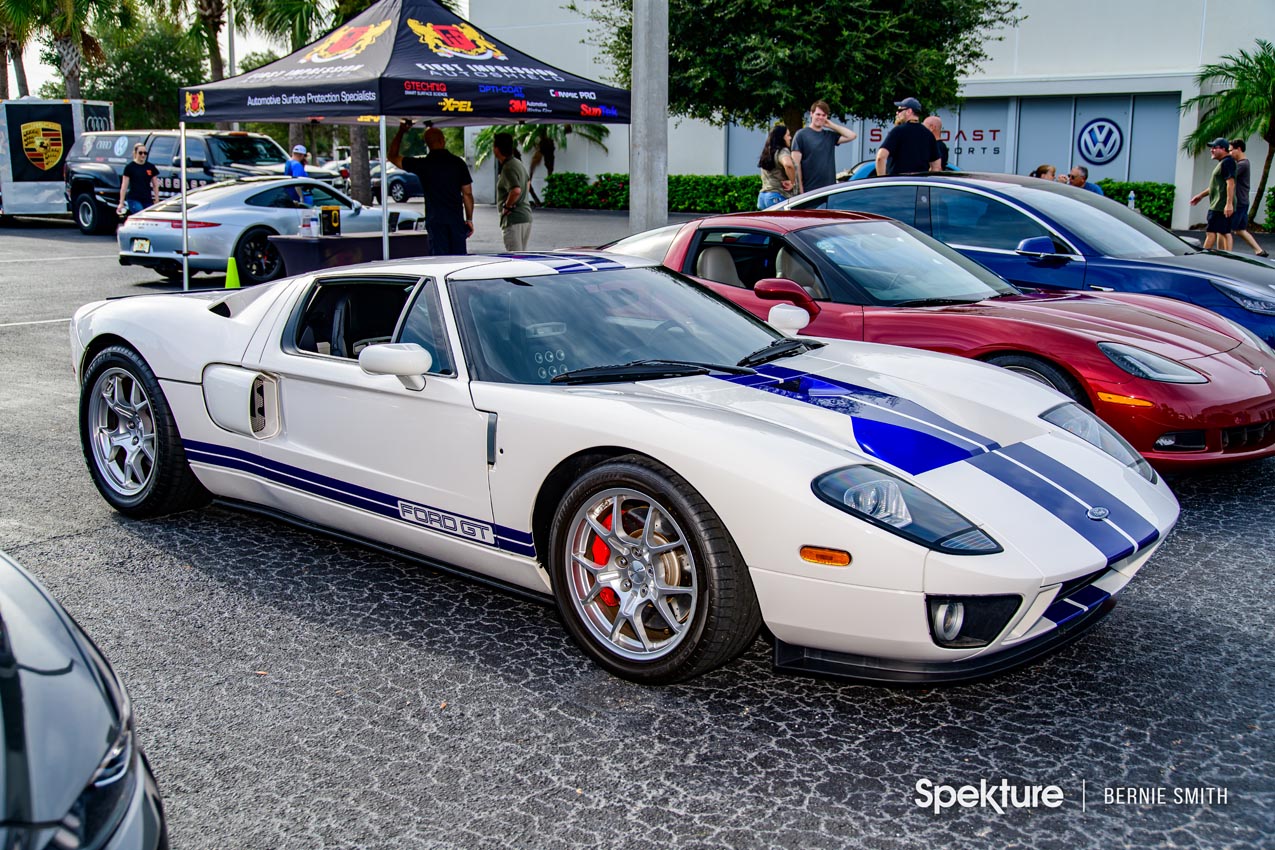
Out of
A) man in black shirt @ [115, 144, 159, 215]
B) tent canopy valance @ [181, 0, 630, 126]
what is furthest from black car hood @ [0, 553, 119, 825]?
man in black shirt @ [115, 144, 159, 215]

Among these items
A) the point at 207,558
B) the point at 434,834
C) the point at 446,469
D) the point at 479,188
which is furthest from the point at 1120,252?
the point at 479,188

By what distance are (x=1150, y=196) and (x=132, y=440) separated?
969 inches

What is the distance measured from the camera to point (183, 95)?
1075 centimetres

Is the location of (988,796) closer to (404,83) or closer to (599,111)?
(404,83)

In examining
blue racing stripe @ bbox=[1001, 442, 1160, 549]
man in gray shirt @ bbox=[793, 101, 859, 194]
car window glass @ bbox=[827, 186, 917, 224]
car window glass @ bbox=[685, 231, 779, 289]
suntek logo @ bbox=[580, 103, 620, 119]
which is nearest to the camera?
blue racing stripe @ bbox=[1001, 442, 1160, 549]

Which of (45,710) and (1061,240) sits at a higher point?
(1061,240)

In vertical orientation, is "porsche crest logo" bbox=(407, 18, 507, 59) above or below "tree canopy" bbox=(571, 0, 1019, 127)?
below

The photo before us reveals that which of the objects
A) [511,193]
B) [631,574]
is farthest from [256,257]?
[631,574]

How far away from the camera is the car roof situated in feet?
14.4

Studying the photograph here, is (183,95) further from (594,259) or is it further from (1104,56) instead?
(1104,56)

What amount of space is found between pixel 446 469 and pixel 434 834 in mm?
1472

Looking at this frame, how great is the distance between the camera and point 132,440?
17.4ft

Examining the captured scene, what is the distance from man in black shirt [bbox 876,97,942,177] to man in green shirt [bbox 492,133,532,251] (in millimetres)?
3754

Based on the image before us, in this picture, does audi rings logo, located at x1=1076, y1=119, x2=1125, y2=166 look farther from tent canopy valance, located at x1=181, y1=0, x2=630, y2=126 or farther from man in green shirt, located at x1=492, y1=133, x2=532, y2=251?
tent canopy valance, located at x1=181, y1=0, x2=630, y2=126
